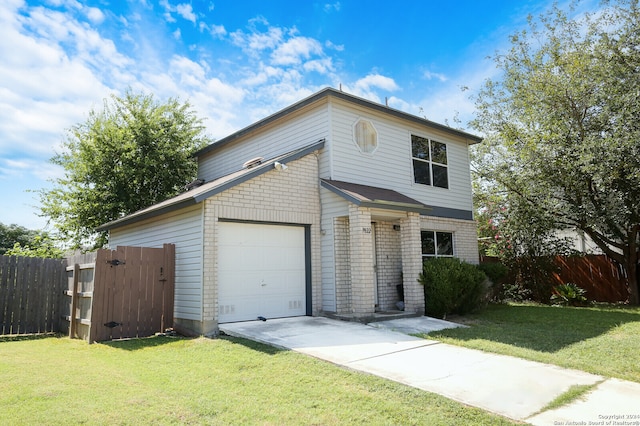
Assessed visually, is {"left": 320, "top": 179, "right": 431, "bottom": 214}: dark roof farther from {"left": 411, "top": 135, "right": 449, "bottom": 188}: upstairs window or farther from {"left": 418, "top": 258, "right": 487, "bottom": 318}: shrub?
{"left": 411, "top": 135, "right": 449, "bottom": 188}: upstairs window

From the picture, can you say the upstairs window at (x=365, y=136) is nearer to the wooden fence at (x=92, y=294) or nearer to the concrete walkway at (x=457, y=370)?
the concrete walkway at (x=457, y=370)

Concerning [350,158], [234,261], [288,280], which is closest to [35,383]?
[234,261]

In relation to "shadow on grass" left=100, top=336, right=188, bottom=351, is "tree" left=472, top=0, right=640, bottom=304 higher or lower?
higher

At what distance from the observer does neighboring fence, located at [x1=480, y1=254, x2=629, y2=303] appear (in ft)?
49.6

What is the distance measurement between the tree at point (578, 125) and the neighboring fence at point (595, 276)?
2.59ft

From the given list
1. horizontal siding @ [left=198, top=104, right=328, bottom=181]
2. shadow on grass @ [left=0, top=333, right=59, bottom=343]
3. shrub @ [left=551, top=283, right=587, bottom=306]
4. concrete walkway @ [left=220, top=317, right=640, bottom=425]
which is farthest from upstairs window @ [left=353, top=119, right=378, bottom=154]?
shadow on grass @ [left=0, top=333, right=59, bottom=343]

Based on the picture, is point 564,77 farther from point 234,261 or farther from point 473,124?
point 234,261

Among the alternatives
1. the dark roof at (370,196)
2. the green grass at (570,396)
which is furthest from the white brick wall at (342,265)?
the green grass at (570,396)

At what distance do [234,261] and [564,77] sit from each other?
12.3 m

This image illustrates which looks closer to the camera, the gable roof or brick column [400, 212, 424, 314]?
the gable roof

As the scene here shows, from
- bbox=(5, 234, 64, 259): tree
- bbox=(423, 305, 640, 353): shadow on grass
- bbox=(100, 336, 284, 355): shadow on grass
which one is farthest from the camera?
bbox=(5, 234, 64, 259): tree

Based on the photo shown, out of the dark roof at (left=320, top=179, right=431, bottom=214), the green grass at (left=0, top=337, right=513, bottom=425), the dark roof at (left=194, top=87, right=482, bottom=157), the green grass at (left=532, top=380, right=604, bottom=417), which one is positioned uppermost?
the dark roof at (left=194, top=87, right=482, bottom=157)

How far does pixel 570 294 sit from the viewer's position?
1445cm

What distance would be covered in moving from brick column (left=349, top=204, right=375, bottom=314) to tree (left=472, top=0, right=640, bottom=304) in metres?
7.60
